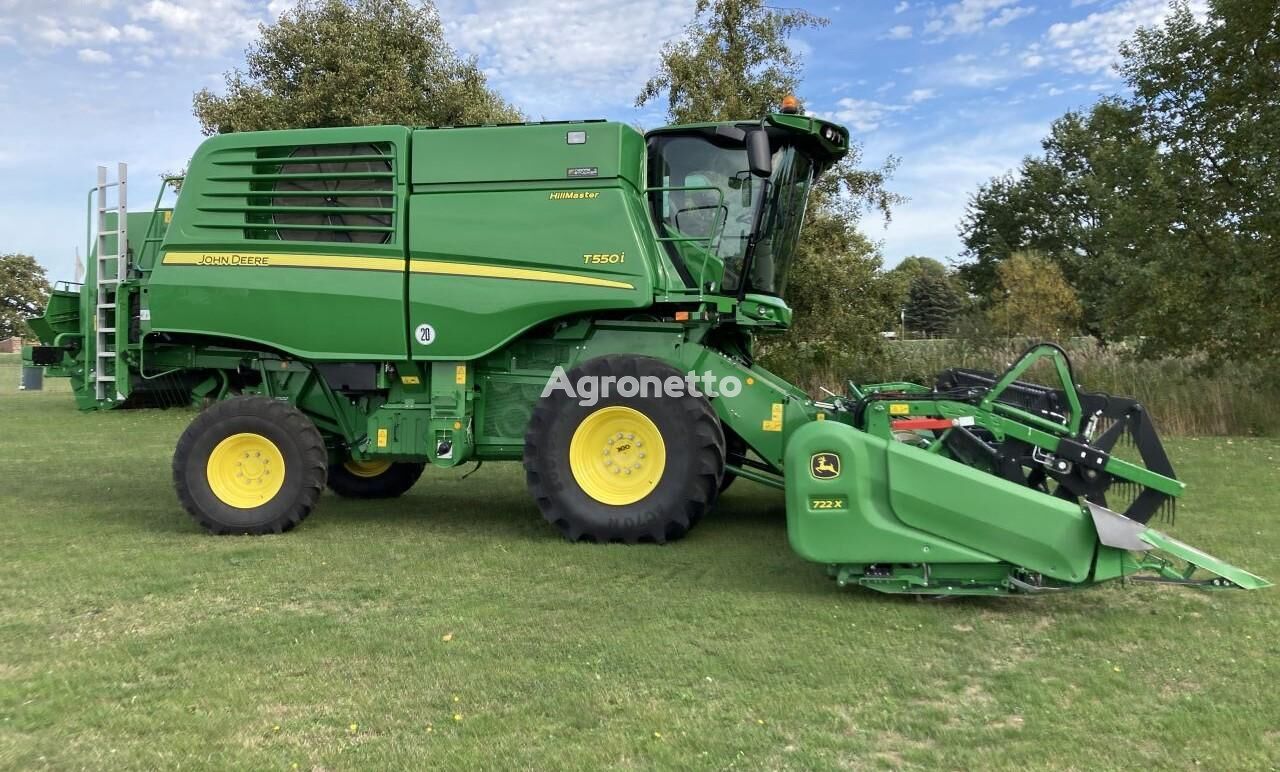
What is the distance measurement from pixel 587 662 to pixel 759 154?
145 inches

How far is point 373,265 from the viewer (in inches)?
256

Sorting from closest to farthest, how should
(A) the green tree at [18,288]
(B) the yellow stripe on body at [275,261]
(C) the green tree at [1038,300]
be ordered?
(B) the yellow stripe on body at [275,261] < (C) the green tree at [1038,300] < (A) the green tree at [18,288]

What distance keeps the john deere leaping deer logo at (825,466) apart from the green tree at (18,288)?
5989 centimetres

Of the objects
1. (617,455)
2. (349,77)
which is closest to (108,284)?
(617,455)

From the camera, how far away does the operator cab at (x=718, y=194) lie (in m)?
6.59

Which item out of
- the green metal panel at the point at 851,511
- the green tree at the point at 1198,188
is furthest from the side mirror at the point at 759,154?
the green tree at the point at 1198,188

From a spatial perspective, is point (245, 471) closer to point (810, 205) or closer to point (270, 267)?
point (270, 267)

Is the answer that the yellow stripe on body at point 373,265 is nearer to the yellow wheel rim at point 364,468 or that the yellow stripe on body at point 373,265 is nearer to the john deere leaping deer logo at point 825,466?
the john deere leaping deer logo at point 825,466

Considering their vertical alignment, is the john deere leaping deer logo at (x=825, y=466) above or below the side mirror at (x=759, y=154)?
below

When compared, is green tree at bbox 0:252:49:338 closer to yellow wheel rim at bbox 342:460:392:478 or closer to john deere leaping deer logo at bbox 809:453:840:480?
yellow wheel rim at bbox 342:460:392:478

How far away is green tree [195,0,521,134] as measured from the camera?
1648 cm

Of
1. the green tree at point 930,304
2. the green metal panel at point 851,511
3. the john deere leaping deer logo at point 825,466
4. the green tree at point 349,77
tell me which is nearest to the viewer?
the green metal panel at point 851,511

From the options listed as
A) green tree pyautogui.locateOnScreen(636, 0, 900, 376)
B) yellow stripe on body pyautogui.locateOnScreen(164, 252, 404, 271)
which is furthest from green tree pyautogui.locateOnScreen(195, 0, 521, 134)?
yellow stripe on body pyautogui.locateOnScreen(164, 252, 404, 271)

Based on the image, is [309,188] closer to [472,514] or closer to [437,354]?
[437,354]
